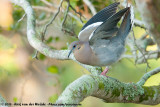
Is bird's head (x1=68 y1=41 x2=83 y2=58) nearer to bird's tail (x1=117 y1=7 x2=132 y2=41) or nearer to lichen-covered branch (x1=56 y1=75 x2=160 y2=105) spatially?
bird's tail (x1=117 y1=7 x2=132 y2=41)

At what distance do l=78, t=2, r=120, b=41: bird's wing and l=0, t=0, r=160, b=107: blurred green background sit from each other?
87 cm

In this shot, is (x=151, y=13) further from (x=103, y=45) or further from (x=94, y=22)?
(x=94, y=22)

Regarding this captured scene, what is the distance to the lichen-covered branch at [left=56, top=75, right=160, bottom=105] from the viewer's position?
189 centimetres

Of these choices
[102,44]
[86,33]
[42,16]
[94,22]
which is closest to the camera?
[102,44]

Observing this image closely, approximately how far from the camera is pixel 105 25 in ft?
9.53

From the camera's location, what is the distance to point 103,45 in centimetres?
312

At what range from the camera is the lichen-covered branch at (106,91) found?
1887 mm

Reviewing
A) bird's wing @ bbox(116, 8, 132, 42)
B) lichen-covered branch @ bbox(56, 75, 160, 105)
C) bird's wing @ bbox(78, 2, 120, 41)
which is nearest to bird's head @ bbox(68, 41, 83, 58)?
bird's wing @ bbox(78, 2, 120, 41)

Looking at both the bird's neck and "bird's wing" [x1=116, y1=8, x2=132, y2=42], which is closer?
the bird's neck

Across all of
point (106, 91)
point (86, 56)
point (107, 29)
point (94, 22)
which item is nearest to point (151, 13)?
point (106, 91)

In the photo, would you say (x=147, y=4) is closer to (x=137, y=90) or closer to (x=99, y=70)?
(x=137, y=90)

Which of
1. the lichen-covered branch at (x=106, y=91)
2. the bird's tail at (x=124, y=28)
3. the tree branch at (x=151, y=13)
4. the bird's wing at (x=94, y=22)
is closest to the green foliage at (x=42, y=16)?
the bird's wing at (x=94, y=22)

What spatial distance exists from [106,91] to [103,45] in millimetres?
879

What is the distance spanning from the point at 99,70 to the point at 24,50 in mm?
3730
